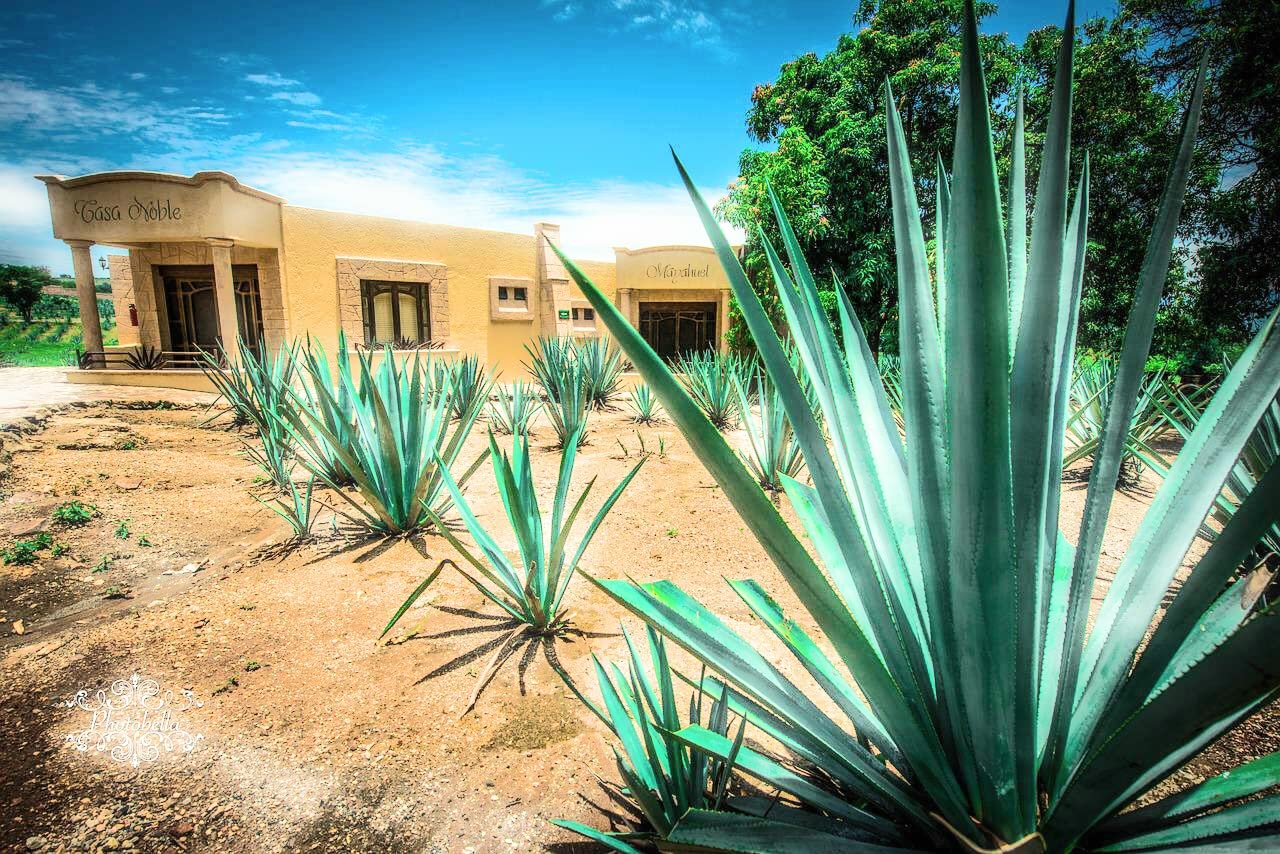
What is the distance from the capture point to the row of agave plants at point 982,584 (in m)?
0.57

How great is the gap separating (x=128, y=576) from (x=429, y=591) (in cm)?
151

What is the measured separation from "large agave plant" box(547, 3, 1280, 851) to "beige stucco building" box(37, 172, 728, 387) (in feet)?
27.8

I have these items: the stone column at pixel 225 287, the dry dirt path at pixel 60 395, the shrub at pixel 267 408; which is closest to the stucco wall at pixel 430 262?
the stone column at pixel 225 287

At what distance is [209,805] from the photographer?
1.23 metres

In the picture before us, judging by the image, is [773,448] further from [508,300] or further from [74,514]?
[508,300]

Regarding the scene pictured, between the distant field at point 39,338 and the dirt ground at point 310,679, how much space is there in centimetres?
2930

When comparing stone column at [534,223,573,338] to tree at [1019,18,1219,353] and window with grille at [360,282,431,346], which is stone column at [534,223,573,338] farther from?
tree at [1019,18,1219,353]

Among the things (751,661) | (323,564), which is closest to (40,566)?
(323,564)

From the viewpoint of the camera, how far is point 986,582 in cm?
61

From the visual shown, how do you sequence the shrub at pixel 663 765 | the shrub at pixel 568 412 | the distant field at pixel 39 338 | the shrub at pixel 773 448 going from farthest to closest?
the distant field at pixel 39 338
the shrub at pixel 568 412
the shrub at pixel 773 448
the shrub at pixel 663 765

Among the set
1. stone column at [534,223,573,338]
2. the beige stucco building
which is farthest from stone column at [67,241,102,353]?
stone column at [534,223,573,338]

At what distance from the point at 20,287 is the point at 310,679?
45.9 metres

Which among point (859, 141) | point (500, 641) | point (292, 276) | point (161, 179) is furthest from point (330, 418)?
point (859, 141)

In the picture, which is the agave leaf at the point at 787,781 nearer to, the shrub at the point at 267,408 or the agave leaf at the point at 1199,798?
the agave leaf at the point at 1199,798
